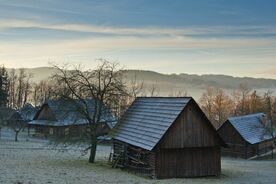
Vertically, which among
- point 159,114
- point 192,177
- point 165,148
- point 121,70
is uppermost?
point 121,70

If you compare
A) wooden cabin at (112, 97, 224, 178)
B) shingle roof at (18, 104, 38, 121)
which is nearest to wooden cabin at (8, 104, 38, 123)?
shingle roof at (18, 104, 38, 121)

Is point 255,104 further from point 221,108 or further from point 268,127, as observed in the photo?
point 268,127

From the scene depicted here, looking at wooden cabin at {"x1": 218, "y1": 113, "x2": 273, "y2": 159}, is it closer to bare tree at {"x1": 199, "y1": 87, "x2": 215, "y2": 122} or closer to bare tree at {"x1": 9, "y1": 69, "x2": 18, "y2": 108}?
bare tree at {"x1": 199, "y1": 87, "x2": 215, "y2": 122}

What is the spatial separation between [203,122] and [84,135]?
10.8 meters

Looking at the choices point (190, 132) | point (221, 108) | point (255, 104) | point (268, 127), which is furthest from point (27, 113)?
point (190, 132)

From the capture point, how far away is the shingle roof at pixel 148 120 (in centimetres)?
3215

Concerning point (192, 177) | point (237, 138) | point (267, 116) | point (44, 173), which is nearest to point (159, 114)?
point (192, 177)

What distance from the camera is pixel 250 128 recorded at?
65.4 metres

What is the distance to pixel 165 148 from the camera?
105ft

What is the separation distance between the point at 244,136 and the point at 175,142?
110 feet

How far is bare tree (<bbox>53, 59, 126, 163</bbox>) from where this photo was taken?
120ft

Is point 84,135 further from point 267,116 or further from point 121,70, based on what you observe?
point 267,116

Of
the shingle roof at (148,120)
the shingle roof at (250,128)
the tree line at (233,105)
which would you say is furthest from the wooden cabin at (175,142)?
the tree line at (233,105)

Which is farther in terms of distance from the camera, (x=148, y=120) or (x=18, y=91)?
(x=18, y=91)
